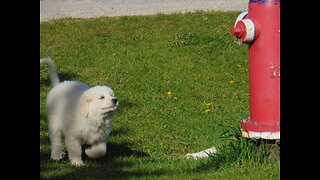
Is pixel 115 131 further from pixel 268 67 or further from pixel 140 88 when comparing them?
pixel 268 67

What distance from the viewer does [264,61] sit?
529cm

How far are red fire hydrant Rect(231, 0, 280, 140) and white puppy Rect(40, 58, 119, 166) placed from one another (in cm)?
151

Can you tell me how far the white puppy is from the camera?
6047 millimetres

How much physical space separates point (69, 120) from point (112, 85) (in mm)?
3670

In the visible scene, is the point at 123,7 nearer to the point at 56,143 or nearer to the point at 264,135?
the point at 56,143

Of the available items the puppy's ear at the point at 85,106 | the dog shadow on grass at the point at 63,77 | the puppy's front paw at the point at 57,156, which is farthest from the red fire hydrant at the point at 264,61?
the dog shadow on grass at the point at 63,77

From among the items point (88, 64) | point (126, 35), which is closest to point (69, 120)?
point (88, 64)

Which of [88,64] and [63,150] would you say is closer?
[63,150]

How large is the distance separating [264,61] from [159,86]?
180 inches

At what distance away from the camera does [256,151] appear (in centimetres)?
545

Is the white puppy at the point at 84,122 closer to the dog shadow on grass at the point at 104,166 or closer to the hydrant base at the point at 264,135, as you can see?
the dog shadow on grass at the point at 104,166

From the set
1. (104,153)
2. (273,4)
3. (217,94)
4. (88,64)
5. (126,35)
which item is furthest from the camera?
(126,35)
